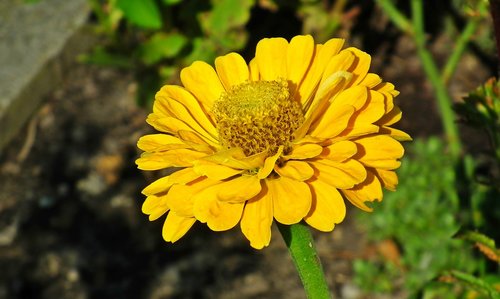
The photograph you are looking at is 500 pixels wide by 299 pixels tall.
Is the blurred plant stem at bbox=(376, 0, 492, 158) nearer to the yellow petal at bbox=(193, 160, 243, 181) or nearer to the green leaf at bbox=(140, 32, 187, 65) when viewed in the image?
the green leaf at bbox=(140, 32, 187, 65)

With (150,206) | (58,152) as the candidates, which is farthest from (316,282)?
(58,152)

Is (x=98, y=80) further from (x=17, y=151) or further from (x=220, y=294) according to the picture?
(x=220, y=294)

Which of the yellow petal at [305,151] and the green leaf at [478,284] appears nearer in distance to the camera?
the yellow petal at [305,151]

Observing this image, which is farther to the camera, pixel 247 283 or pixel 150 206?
pixel 247 283

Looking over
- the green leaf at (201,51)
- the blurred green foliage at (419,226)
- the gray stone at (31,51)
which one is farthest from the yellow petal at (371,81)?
the gray stone at (31,51)

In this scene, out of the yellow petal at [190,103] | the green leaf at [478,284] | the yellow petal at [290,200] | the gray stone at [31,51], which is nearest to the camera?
the yellow petal at [290,200]

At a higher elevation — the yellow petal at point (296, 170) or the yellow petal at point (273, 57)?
the yellow petal at point (273, 57)

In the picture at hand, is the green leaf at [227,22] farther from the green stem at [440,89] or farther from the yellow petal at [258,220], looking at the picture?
the yellow petal at [258,220]

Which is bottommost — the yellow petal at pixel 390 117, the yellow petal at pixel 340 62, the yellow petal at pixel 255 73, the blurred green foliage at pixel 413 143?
the blurred green foliage at pixel 413 143
